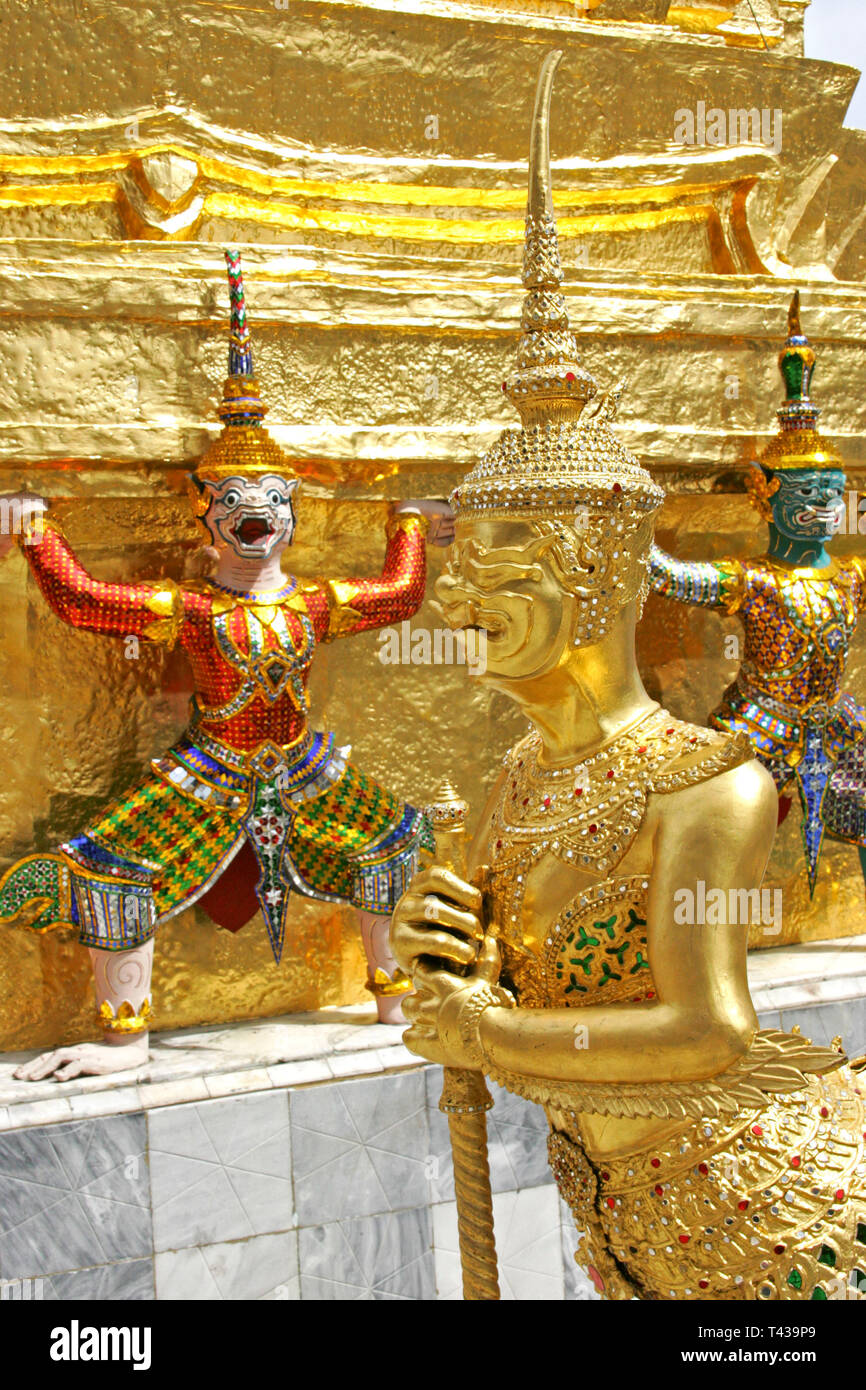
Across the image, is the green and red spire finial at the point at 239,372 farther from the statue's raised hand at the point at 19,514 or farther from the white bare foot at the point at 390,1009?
the white bare foot at the point at 390,1009

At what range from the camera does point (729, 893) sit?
2.06 m

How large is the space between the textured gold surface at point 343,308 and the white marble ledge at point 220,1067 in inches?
7.2

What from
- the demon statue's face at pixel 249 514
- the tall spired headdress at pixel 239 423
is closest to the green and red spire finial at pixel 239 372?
the tall spired headdress at pixel 239 423

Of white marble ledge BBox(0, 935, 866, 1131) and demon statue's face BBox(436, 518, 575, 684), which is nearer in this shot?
demon statue's face BBox(436, 518, 575, 684)

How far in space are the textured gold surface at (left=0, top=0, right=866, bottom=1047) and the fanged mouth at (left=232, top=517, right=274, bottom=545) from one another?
0.36m

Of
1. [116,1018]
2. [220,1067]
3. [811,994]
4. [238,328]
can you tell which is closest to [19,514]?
[238,328]

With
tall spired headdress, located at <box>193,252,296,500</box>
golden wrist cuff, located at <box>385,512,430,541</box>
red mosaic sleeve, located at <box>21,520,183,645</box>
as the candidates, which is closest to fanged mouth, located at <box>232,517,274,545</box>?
tall spired headdress, located at <box>193,252,296,500</box>

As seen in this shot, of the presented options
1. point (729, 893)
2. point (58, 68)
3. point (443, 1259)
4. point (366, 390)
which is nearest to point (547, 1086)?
point (729, 893)

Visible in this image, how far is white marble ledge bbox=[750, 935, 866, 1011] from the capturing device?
429 centimetres

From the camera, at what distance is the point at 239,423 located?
381cm

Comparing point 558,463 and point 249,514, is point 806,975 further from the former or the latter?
point 558,463

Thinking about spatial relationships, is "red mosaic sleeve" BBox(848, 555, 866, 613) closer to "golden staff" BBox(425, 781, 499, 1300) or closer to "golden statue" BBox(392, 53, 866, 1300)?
"golden statue" BBox(392, 53, 866, 1300)

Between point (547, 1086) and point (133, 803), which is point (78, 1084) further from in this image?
point (547, 1086)

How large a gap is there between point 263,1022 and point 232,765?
2.74 ft
